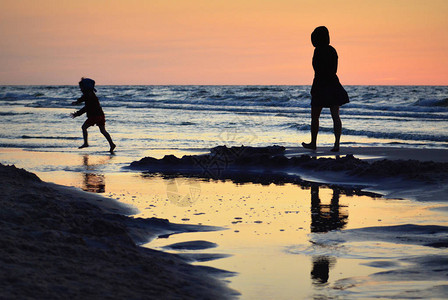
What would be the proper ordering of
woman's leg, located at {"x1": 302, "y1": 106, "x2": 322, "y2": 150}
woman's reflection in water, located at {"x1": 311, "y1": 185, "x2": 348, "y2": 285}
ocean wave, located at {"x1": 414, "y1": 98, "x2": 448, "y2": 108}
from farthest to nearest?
ocean wave, located at {"x1": 414, "y1": 98, "x2": 448, "y2": 108}
woman's leg, located at {"x1": 302, "y1": 106, "x2": 322, "y2": 150}
woman's reflection in water, located at {"x1": 311, "y1": 185, "x2": 348, "y2": 285}

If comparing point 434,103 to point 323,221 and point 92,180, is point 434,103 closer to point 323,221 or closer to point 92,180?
point 92,180

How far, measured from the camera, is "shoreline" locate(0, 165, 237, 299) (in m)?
3.13

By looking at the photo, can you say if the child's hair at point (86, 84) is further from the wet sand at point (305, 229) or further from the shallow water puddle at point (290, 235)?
the shallow water puddle at point (290, 235)

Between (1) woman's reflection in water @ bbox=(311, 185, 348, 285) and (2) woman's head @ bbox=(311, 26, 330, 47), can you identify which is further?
(2) woman's head @ bbox=(311, 26, 330, 47)

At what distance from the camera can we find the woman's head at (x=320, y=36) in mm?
9914

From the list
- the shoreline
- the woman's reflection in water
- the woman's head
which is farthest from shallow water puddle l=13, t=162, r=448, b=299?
the woman's head


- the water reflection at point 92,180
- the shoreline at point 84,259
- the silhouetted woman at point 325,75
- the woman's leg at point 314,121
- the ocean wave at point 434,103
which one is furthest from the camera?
the ocean wave at point 434,103

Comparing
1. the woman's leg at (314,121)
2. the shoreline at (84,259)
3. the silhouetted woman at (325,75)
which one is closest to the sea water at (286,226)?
the shoreline at (84,259)

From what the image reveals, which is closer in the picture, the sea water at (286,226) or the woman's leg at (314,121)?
the sea water at (286,226)

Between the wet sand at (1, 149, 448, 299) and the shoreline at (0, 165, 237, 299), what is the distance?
0.44 feet

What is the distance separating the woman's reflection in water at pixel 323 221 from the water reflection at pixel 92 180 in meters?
2.50

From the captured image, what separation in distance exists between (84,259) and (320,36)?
7175mm

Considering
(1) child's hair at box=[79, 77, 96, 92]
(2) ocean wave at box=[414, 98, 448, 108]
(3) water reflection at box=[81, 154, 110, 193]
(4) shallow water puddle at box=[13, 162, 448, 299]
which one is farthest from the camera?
(2) ocean wave at box=[414, 98, 448, 108]

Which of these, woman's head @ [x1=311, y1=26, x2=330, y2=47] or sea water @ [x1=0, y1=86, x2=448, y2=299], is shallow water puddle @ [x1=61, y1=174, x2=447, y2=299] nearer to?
sea water @ [x1=0, y1=86, x2=448, y2=299]
